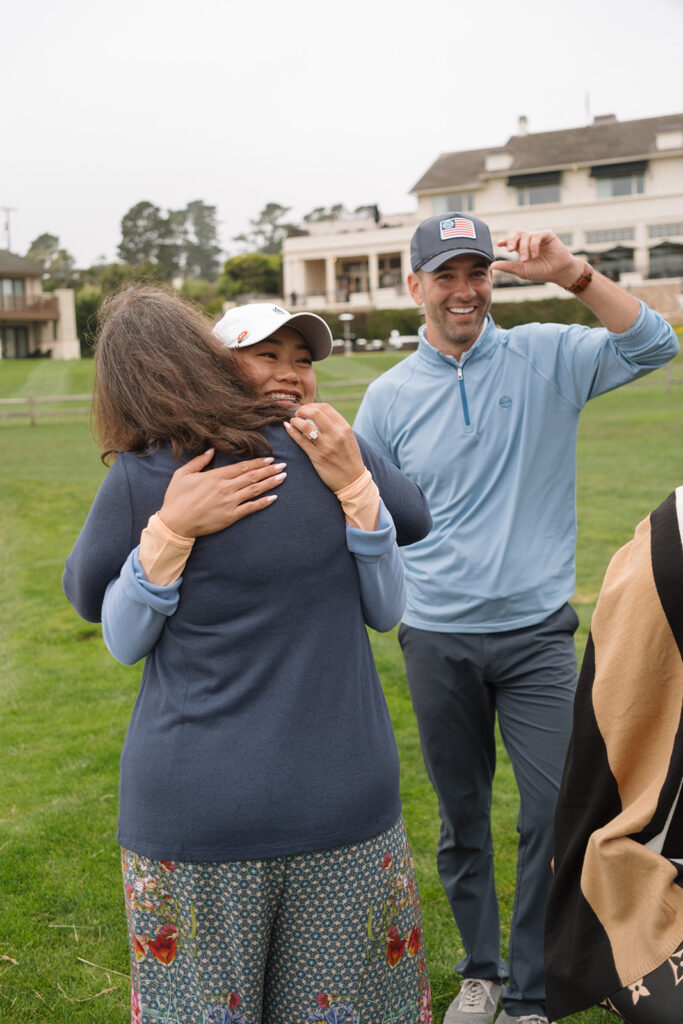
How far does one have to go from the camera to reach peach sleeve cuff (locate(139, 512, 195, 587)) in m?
1.90

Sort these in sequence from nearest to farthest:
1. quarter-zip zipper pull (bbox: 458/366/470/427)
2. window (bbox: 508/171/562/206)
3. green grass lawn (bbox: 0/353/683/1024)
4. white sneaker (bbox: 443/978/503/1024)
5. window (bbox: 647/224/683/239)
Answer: white sneaker (bbox: 443/978/503/1024)
quarter-zip zipper pull (bbox: 458/366/470/427)
green grass lawn (bbox: 0/353/683/1024)
window (bbox: 647/224/683/239)
window (bbox: 508/171/562/206)

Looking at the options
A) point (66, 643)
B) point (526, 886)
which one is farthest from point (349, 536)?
point (66, 643)


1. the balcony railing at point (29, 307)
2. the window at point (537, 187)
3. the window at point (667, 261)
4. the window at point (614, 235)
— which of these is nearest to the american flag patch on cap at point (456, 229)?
the window at point (667, 261)

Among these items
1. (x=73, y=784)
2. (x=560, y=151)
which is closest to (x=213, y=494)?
(x=73, y=784)

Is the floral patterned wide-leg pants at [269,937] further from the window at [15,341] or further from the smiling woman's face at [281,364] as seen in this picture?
the window at [15,341]

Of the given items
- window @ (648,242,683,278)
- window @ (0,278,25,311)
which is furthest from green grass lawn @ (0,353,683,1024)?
window @ (0,278,25,311)

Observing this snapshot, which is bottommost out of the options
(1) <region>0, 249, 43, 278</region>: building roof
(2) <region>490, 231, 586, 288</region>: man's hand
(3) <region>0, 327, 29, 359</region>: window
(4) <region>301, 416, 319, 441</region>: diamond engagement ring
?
(4) <region>301, 416, 319, 441</region>: diamond engagement ring

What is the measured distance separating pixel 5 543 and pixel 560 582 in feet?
31.7

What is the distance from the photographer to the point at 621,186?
57812 millimetres

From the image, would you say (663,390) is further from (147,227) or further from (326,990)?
(147,227)

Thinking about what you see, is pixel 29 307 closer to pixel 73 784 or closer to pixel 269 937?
pixel 73 784

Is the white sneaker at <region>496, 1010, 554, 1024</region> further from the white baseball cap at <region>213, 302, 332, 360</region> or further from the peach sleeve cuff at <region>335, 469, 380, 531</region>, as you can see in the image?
the white baseball cap at <region>213, 302, 332, 360</region>

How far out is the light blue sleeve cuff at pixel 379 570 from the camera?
200cm

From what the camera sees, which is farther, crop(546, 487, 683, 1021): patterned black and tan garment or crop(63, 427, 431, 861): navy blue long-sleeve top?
crop(63, 427, 431, 861): navy blue long-sleeve top
